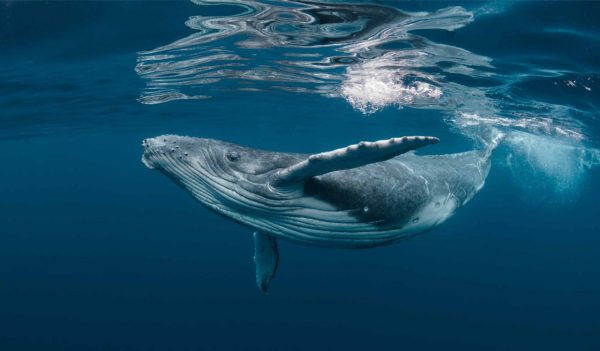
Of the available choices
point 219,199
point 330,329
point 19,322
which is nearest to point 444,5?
point 219,199

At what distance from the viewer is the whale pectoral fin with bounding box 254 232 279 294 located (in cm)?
685

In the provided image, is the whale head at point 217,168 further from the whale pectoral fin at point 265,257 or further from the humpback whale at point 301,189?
the whale pectoral fin at point 265,257

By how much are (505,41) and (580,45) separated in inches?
73.8

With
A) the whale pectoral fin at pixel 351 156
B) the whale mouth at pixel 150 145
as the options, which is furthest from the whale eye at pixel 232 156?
the whale mouth at pixel 150 145

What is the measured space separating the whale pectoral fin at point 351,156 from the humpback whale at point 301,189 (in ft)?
0.04

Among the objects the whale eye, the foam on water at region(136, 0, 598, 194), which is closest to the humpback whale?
the whale eye

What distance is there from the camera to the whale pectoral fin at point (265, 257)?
6.85 metres

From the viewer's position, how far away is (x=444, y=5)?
8891mm

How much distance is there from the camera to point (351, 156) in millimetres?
4273

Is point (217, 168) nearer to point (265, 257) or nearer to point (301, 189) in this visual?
point (301, 189)

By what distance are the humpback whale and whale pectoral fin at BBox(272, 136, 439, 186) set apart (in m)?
0.01

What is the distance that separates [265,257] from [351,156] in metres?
3.29

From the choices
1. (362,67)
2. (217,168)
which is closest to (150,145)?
(217,168)

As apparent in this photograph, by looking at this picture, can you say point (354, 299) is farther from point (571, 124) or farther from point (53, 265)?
point (53, 265)
